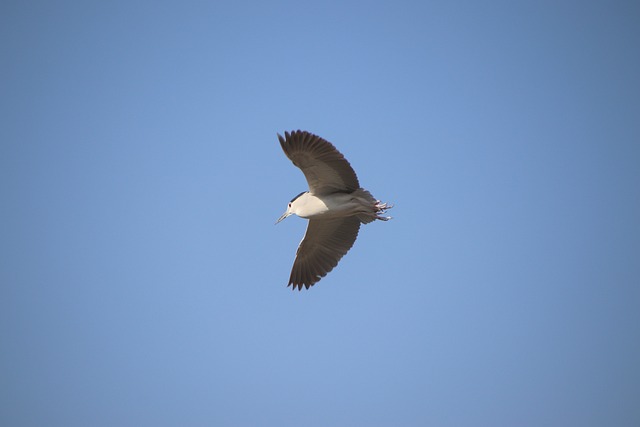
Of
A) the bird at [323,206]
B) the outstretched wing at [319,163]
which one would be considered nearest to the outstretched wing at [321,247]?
the bird at [323,206]

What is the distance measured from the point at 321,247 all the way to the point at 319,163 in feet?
9.47

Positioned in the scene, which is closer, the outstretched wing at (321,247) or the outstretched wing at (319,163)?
the outstretched wing at (319,163)

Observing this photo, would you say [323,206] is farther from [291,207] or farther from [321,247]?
[321,247]

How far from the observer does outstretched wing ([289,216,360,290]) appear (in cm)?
1573

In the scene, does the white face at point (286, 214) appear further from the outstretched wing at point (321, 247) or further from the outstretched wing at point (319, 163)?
the outstretched wing at point (319, 163)

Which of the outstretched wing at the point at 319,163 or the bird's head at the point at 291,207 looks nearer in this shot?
the outstretched wing at the point at 319,163

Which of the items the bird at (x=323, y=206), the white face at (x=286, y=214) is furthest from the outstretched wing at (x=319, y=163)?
the white face at (x=286, y=214)

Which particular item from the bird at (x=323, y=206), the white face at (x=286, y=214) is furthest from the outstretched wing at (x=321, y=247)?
the white face at (x=286, y=214)

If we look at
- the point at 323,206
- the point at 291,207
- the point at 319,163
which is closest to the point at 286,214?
the point at 291,207

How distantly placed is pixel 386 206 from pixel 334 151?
66.5 inches

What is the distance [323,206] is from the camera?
1457 centimetres

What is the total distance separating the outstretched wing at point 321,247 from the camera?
51.6 ft

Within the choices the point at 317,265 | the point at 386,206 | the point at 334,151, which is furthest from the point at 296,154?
the point at 317,265

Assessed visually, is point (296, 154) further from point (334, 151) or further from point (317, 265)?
point (317, 265)
